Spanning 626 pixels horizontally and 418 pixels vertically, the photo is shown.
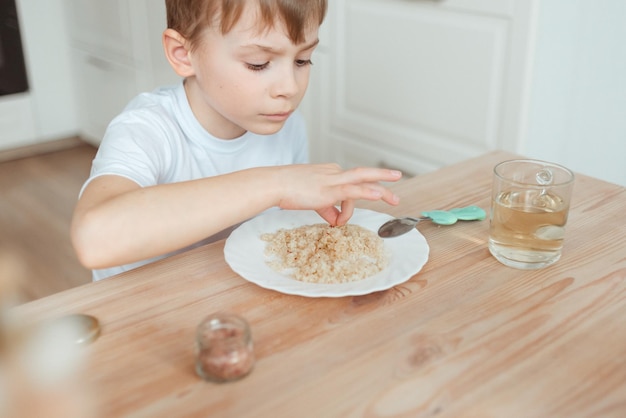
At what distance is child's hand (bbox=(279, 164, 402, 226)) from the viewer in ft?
2.78

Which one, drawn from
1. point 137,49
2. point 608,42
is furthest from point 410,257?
point 137,49

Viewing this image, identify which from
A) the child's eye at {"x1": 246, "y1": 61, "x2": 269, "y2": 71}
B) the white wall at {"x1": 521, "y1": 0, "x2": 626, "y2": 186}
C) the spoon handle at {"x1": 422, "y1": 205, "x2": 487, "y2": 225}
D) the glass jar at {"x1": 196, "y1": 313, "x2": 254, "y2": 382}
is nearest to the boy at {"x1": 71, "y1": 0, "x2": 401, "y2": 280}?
the child's eye at {"x1": 246, "y1": 61, "x2": 269, "y2": 71}

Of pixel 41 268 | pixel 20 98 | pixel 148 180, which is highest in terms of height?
pixel 148 180

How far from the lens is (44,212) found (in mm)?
2756

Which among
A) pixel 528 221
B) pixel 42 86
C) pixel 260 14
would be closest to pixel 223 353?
pixel 528 221

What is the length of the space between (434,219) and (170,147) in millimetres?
470

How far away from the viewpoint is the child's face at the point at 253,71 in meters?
0.97

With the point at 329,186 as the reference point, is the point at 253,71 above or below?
above

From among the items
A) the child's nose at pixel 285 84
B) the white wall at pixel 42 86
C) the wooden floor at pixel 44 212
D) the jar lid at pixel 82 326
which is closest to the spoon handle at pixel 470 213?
the child's nose at pixel 285 84

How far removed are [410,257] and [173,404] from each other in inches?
14.1

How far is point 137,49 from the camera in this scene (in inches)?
115

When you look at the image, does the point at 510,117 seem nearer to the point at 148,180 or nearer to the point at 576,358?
the point at 148,180

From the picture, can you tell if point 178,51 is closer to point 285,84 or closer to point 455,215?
point 285,84

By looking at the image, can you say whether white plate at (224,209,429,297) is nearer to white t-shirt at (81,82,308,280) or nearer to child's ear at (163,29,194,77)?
white t-shirt at (81,82,308,280)
